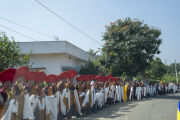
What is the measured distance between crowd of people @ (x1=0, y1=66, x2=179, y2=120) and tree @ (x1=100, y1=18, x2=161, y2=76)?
218 inches

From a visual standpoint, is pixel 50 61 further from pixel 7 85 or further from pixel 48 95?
pixel 7 85

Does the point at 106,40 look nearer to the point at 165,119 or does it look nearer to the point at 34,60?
the point at 34,60

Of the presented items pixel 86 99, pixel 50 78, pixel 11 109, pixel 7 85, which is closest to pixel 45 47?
pixel 86 99

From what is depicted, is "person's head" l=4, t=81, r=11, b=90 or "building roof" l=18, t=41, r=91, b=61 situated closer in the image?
"person's head" l=4, t=81, r=11, b=90

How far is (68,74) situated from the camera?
10656 mm

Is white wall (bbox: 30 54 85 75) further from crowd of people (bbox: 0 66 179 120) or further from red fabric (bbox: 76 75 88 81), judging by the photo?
red fabric (bbox: 76 75 88 81)

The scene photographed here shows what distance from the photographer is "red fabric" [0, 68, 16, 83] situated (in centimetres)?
641

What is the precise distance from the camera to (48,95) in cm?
945

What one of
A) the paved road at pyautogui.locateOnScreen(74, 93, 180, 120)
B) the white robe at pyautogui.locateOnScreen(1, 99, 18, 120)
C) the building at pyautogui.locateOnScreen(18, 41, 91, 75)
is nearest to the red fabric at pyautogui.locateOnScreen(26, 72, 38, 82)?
the white robe at pyautogui.locateOnScreen(1, 99, 18, 120)

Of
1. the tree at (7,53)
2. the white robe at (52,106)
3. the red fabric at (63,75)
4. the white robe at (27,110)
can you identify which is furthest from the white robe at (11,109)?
the tree at (7,53)

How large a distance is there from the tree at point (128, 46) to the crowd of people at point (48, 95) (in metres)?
5.54

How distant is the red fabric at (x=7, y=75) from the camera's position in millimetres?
6406

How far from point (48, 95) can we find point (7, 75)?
10.6 ft

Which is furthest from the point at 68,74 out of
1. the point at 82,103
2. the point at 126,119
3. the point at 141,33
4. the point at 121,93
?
the point at 141,33
